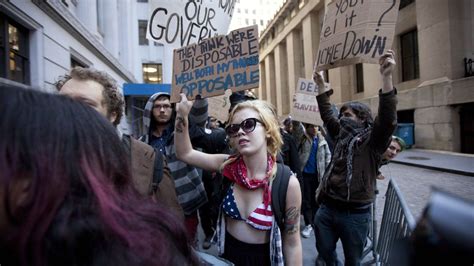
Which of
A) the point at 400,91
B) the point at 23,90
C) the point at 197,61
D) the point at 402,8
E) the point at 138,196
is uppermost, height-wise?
the point at 402,8

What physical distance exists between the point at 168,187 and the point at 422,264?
158 centimetres

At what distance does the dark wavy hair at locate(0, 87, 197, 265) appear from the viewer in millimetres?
706

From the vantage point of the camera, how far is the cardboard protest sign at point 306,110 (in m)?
5.53

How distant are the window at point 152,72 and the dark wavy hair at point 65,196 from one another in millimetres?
25776

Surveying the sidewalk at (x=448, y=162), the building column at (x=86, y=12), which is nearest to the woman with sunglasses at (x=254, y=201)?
the sidewalk at (x=448, y=162)

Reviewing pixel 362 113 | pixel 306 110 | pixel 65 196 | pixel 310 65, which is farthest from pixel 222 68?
pixel 310 65

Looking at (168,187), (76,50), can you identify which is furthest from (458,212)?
(76,50)

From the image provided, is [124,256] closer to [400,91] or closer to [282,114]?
[400,91]

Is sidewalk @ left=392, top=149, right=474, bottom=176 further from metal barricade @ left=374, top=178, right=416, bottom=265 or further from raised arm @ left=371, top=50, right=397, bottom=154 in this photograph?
raised arm @ left=371, top=50, right=397, bottom=154

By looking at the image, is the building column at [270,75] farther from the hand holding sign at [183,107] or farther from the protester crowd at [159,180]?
the hand holding sign at [183,107]

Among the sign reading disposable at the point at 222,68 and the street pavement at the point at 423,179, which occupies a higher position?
the sign reading disposable at the point at 222,68

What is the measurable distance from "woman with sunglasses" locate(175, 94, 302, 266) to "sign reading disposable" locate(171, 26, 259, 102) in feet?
2.51

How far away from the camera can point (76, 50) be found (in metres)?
9.05

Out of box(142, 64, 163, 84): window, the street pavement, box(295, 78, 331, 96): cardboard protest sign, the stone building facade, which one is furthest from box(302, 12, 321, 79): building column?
box(295, 78, 331, 96): cardboard protest sign
